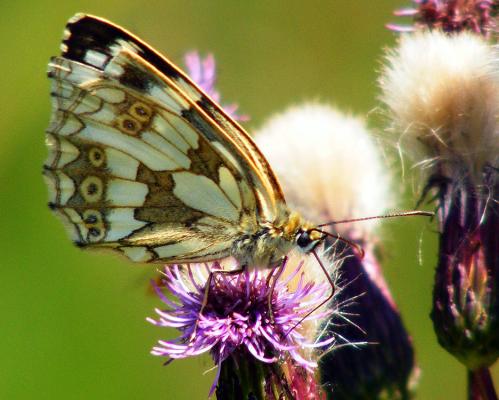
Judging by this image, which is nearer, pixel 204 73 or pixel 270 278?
pixel 270 278

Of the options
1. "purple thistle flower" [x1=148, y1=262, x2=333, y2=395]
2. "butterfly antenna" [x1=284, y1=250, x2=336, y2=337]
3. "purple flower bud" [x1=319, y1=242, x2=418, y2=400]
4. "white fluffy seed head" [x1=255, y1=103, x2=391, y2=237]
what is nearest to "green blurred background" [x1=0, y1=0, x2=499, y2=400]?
"white fluffy seed head" [x1=255, y1=103, x2=391, y2=237]

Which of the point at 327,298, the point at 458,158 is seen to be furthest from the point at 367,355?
the point at 458,158

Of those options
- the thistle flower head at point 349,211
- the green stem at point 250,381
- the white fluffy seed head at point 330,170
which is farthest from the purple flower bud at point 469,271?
the white fluffy seed head at point 330,170

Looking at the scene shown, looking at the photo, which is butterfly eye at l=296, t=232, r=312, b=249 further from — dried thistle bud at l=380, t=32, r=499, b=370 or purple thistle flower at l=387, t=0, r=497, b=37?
purple thistle flower at l=387, t=0, r=497, b=37

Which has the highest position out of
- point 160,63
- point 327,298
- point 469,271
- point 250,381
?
point 160,63

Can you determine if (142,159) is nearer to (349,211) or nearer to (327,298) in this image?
(327,298)
